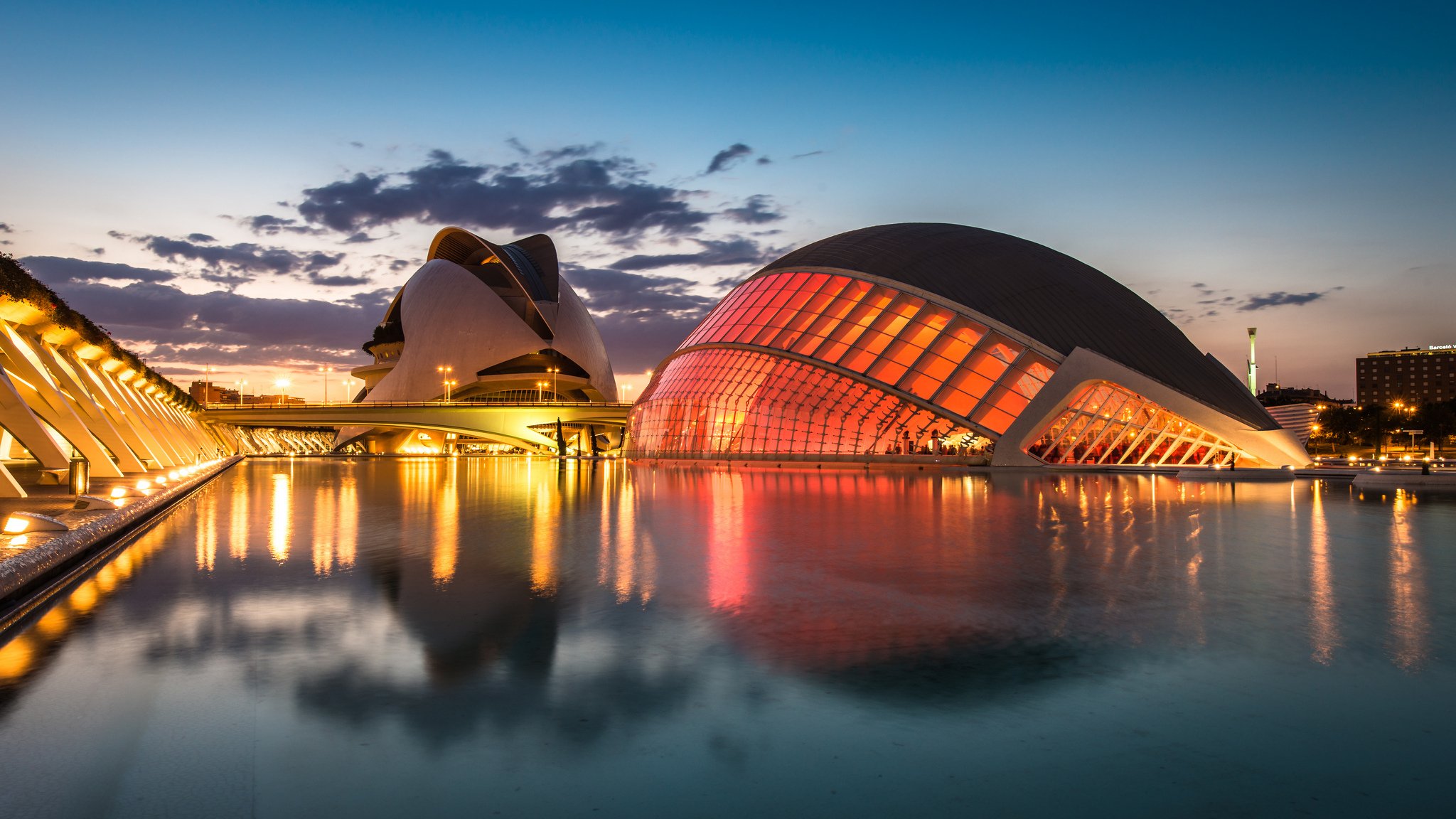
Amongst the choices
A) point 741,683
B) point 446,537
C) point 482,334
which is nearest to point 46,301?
point 446,537

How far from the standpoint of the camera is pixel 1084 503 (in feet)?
63.0

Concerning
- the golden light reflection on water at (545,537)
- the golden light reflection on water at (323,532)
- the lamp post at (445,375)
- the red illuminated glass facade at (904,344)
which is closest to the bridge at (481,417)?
the lamp post at (445,375)

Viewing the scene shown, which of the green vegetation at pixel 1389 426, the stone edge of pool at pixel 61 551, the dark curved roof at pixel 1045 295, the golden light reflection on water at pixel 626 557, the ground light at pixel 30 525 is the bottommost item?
the golden light reflection on water at pixel 626 557

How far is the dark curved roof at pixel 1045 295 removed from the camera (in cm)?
3731

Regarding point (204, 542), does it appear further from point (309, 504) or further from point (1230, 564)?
point (1230, 564)

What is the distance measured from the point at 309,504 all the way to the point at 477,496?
12.7ft

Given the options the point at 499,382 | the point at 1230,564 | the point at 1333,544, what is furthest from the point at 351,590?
the point at 499,382

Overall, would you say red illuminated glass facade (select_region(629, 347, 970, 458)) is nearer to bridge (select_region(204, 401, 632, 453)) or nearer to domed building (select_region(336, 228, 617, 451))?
bridge (select_region(204, 401, 632, 453))

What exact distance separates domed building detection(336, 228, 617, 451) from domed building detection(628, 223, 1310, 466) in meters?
52.4

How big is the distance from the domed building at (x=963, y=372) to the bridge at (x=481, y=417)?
32.6m

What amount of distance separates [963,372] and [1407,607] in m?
29.9

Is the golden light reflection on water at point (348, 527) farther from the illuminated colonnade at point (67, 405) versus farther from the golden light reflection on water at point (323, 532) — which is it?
the illuminated colonnade at point (67, 405)

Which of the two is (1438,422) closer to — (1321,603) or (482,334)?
(482,334)

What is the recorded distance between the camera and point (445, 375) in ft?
306
